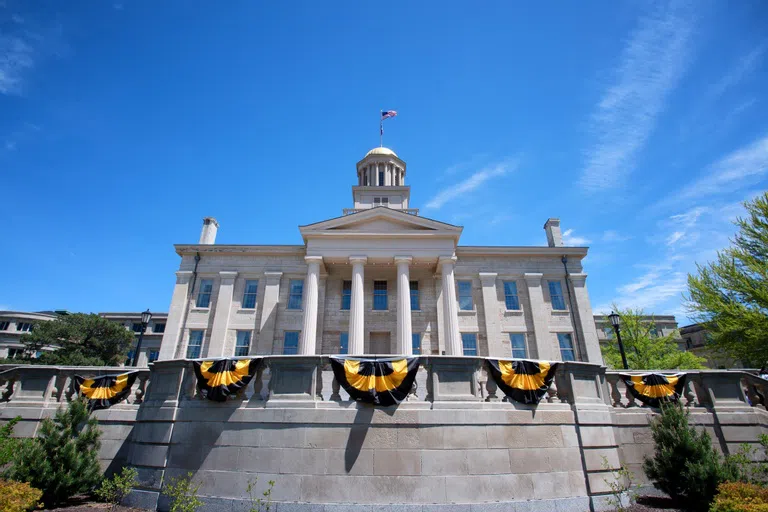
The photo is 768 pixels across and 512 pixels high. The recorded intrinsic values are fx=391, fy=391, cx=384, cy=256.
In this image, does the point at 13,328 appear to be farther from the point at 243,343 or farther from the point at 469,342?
the point at 469,342

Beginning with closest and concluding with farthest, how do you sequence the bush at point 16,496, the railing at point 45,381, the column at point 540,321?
the bush at point 16,496, the railing at point 45,381, the column at point 540,321

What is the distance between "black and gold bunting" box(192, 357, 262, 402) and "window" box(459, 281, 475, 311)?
21779 millimetres

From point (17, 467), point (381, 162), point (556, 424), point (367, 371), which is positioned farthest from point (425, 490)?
point (381, 162)

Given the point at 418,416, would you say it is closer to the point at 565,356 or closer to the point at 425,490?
the point at 425,490

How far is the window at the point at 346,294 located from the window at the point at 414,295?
4.86m

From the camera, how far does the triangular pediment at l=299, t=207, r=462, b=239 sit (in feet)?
94.8

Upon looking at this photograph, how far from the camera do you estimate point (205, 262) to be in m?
31.9

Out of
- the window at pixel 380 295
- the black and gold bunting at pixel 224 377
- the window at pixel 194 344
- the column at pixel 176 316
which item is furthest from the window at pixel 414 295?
the black and gold bunting at pixel 224 377

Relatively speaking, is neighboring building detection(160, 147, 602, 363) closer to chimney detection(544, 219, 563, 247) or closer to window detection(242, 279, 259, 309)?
window detection(242, 279, 259, 309)

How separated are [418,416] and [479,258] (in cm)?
2324

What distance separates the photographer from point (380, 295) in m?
30.8

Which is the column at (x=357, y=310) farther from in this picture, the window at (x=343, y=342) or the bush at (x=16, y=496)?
the bush at (x=16, y=496)

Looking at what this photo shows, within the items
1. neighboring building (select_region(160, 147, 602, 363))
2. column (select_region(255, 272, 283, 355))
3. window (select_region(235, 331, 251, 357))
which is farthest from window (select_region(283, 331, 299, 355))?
window (select_region(235, 331, 251, 357))

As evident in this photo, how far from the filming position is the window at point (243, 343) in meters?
29.2
